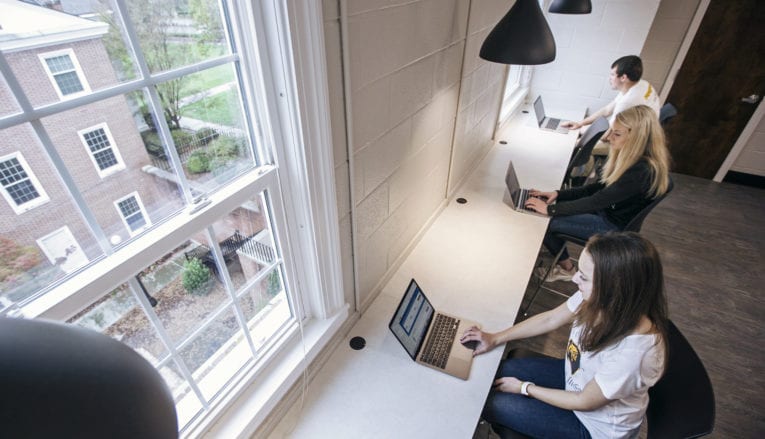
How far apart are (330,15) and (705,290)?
11.1 ft

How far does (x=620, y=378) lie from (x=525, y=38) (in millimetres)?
1350

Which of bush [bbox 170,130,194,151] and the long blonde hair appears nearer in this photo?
bush [bbox 170,130,194,151]

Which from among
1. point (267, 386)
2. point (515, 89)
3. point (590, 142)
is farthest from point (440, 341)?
point (515, 89)

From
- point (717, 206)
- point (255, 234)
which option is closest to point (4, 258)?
point (255, 234)

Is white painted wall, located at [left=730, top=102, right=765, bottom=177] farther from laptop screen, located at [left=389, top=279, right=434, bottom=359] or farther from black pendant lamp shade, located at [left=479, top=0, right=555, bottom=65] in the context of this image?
laptop screen, located at [left=389, top=279, right=434, bottom=359]

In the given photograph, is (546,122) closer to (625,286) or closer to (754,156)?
(754,156)

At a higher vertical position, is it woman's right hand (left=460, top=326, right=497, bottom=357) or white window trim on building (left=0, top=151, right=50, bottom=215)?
white window trim on building (left=0, top=151, right=50, bottom=215)

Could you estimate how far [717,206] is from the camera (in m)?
3.89

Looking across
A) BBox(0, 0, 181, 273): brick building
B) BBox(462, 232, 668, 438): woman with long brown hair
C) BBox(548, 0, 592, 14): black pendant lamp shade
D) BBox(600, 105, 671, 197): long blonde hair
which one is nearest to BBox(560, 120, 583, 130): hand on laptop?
BBox(548, 0, 592, 14): black pendant lamp shade

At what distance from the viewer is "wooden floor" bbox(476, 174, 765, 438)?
2.15 m

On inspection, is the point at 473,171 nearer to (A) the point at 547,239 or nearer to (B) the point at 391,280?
(A) the point at 547,239

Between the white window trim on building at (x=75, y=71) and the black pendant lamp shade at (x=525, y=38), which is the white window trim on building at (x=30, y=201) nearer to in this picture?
the white window trim on building at (x=75, y=71)

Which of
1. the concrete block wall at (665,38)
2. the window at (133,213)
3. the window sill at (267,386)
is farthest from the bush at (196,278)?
the concrete block wall at (665,38)

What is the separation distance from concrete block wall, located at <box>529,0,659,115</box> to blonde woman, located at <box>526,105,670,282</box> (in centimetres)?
233
